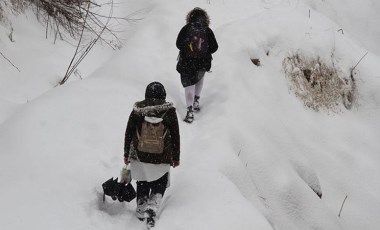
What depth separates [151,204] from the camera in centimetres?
383

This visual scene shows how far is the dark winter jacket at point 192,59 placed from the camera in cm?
578

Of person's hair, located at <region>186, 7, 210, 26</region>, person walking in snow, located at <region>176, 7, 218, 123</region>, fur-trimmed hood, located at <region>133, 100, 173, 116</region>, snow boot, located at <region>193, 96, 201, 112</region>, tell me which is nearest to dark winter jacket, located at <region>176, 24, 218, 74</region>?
person walking in snow, located at <region>176, 7, 218, 123</region>

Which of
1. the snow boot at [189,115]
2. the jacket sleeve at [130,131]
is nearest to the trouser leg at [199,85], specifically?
the snow boot at [189,115]

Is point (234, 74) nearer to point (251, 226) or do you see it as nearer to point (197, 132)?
point (197, 132)

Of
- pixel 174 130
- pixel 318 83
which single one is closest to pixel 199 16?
pixel 174 130

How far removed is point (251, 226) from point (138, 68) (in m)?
4.11

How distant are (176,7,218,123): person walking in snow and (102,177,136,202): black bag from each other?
2.26m

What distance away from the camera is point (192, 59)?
19.2ft

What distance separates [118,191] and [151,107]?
3.03 feet

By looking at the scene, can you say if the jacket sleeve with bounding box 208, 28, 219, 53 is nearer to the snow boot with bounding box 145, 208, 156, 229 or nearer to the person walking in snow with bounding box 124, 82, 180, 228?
the person walking in snow with bounding box 124, 82, 180, 228

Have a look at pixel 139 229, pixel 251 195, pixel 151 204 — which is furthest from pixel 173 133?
pixel 251 195

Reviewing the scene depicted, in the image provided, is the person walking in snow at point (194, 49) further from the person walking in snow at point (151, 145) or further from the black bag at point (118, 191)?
the black bag at point (118, 191)

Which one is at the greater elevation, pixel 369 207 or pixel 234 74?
pixel 234 74

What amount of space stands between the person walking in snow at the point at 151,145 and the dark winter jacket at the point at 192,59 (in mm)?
2152
